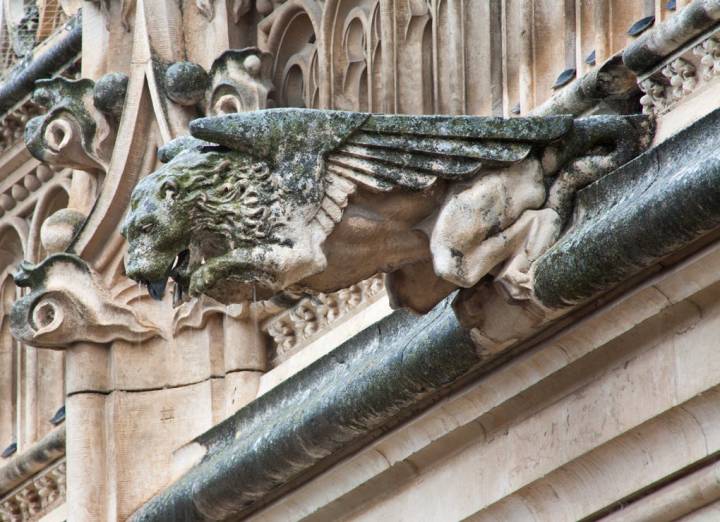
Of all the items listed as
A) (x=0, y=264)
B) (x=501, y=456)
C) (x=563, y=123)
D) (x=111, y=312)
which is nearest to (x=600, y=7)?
(x=563, y=123)

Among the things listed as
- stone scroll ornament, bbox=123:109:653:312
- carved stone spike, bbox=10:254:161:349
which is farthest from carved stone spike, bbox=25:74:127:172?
stone scroll ornament, bbox=123:109:653:312

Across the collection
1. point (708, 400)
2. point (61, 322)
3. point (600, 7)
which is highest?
point (61, 322)

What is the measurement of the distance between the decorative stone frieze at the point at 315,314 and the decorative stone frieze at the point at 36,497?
1.47 meters

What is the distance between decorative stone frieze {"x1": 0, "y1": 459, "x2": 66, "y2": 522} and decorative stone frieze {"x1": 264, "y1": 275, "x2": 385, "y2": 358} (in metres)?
1.47

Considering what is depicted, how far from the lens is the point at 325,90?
9.35 m

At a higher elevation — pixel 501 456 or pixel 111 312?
pixel 111 312

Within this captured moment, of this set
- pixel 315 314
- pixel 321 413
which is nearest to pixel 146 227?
pixel 321 413

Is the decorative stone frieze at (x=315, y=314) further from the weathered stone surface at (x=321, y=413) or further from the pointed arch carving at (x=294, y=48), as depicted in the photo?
the pointed arch carving at (x=294, y=48)

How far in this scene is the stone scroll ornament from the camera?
7.20 meters

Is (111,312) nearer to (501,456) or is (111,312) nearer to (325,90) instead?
(325,90)

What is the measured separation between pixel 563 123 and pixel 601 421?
0.69 metres

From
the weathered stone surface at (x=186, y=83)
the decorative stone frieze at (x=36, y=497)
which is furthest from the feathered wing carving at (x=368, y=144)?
the decorative stone frieze at (x=36, y=497)

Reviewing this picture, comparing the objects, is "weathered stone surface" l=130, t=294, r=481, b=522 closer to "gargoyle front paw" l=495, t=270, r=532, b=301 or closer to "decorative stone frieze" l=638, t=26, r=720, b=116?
"gargoyle front paw" l=495, t=270, r=532, b=301

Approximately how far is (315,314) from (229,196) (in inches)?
87.2
